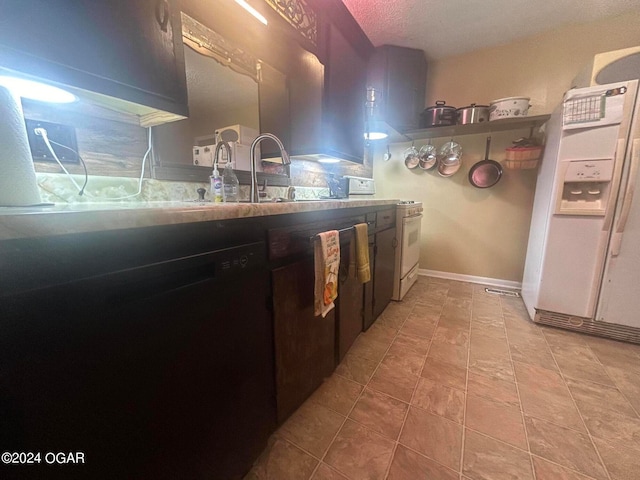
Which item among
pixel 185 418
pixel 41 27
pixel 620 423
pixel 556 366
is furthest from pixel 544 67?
pixel 185 418

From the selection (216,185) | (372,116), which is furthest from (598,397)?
(372,116)

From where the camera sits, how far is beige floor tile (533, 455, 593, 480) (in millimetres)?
888

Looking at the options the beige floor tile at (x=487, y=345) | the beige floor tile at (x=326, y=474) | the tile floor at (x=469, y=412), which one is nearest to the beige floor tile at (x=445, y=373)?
the tile floor at (x=469, y=412)

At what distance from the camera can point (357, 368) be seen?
1464 mm

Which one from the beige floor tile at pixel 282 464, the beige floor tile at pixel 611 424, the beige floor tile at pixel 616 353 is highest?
the beige floor tile at pixel 616 353

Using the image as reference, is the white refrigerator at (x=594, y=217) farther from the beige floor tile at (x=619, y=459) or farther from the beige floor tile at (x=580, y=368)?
the beige floor tile at (x=619, y=459)

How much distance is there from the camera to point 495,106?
226 centimetres

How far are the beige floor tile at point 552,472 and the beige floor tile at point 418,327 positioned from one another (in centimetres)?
86

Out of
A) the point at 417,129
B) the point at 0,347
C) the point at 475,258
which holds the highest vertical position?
the point at 417,129

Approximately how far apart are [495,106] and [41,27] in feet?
9.68

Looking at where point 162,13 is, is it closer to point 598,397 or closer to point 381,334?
point 381,334

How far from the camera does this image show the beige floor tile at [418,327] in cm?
183

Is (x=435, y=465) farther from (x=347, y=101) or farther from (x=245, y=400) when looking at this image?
(x=347, y=101)

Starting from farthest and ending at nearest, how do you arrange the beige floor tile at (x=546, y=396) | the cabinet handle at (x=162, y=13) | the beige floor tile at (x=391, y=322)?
the beige floor tile at (x=391, y=322) → the beige floor tile at (x=546, y=396) → the cabinet handle at (x=162, y=13)
